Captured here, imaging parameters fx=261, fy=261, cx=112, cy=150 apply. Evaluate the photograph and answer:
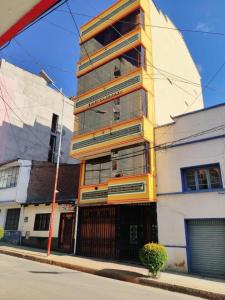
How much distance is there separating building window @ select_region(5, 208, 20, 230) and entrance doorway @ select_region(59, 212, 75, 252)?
568cm

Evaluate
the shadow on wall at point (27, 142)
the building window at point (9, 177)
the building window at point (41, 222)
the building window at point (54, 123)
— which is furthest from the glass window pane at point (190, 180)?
the building window at point (54, 123)

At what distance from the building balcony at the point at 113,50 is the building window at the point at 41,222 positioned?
1115 cm

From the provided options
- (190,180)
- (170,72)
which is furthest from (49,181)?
(190,180)

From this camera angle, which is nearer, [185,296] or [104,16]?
[185,296]

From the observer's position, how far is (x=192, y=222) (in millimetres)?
13055

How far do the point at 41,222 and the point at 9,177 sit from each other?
5.60 metres

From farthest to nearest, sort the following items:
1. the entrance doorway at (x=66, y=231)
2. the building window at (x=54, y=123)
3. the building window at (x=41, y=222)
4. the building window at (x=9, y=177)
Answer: the building window at (x=54, y=123) → the building window at (x=9, y=177) → the building window at (x=41, y=222) → the entrance doorway at (x=66, y=231)

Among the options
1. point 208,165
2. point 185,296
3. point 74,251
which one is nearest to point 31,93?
point 74,251

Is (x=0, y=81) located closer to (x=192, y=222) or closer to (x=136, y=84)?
(x=136, y=84)

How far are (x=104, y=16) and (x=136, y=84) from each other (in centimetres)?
721

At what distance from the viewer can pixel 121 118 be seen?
1653 centimetres

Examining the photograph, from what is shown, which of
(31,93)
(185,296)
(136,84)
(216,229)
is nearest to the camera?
(185,296)

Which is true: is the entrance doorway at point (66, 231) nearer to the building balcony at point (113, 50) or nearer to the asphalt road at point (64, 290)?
the asphalt road at point (64, 290)

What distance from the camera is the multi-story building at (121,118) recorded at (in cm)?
1517
